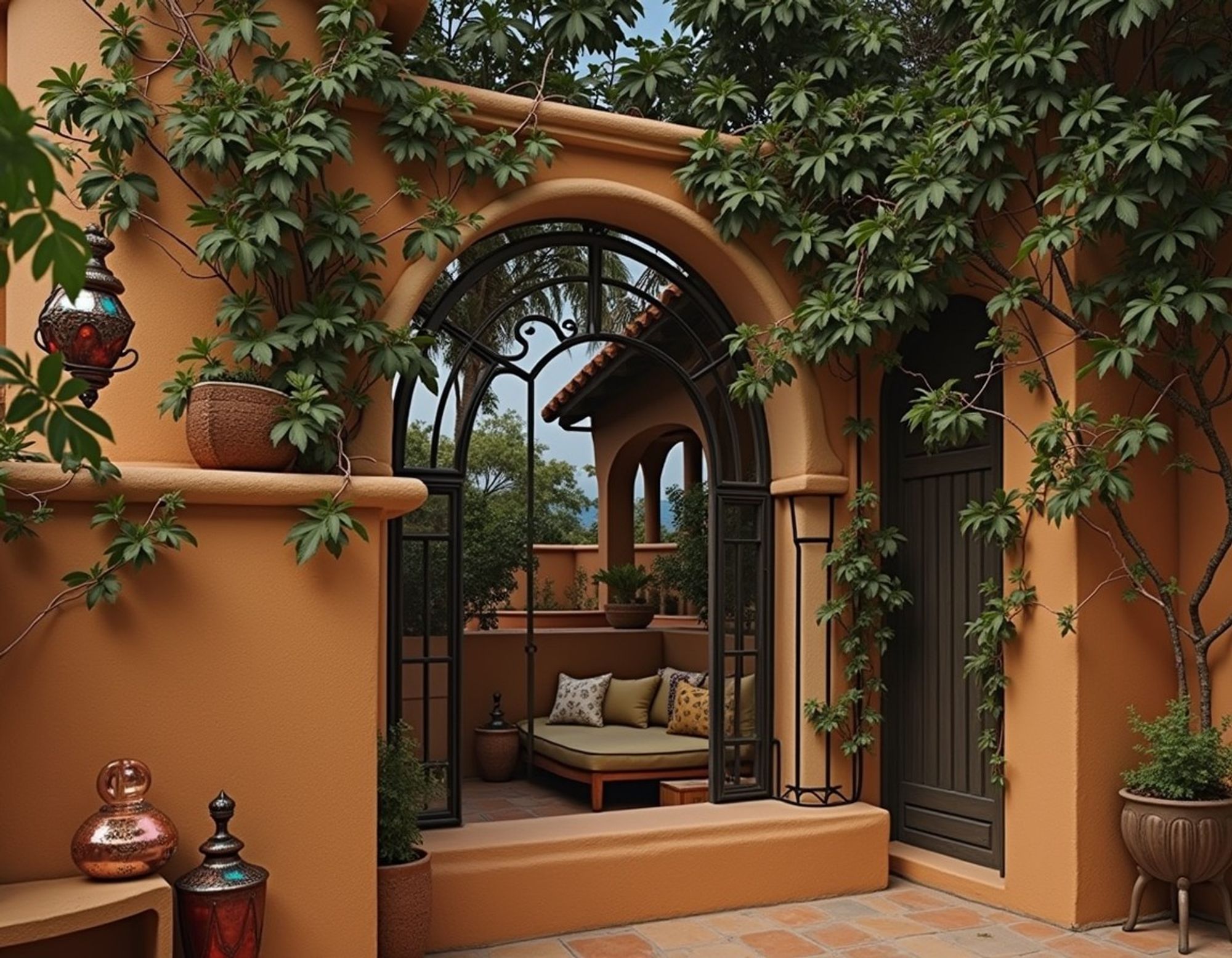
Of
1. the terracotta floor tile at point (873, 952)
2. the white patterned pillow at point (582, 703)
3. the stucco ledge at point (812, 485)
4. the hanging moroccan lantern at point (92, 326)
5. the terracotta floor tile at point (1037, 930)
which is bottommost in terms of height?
the terracotta floor tile at point (873, 952)

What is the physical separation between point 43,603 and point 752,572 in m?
4.10

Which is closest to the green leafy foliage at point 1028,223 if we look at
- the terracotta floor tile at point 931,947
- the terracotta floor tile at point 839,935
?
the terracotta floor tile at point 931,947

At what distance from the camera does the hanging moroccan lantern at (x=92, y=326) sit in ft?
15.3

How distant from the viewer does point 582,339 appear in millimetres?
6734

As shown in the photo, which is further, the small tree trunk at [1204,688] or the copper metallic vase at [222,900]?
the small tree trunk at [1204,688]

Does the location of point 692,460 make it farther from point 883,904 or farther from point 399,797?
point 399,797

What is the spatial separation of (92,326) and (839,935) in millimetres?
4461

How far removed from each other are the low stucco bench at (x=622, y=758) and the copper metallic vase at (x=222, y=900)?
4.28m

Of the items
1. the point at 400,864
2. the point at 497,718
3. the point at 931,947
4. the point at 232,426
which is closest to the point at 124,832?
the point at 400,864

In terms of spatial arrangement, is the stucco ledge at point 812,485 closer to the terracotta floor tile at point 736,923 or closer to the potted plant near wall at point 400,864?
the terracotta floor tile at point 736,923

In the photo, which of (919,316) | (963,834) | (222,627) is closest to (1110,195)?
(919,316)

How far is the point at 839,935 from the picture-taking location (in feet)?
19.6

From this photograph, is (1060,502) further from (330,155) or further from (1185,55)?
(330,155)

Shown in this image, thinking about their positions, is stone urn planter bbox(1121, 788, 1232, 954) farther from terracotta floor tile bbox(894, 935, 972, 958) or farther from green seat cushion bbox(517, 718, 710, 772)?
green seat cushion bbox(517, 718, 710, 772)
